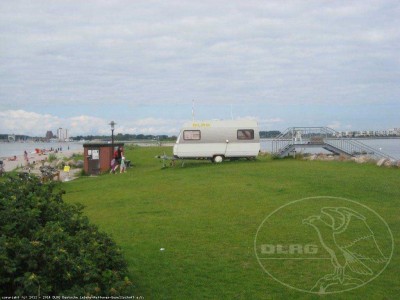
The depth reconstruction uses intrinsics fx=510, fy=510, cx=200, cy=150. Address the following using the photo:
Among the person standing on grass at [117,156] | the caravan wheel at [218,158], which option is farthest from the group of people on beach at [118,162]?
the caravan wheel at [218,158]

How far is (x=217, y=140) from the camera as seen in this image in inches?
1062

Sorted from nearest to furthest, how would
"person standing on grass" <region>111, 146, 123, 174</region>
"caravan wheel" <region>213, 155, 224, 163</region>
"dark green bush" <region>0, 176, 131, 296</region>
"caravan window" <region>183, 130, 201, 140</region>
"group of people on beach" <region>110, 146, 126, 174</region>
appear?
"dark green bush" <region>0, 176, 131, 296</region>
"caravan window" <region>183, 130, 201, 140</region>
"caravan wheel" <region>213, 155, 224, 163</region>
"group of people on beach" <region>110, 146, 126, 174</region>
"person standing on grass" <region>111, 146, 123, 174</region>

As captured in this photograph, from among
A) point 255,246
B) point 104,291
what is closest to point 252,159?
point 255,246

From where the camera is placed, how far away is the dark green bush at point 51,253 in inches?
171

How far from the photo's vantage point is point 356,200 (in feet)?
38.8

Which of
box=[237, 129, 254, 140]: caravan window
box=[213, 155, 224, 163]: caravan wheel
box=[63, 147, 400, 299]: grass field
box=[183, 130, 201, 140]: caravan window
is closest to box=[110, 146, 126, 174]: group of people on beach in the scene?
box=[183, 130, 201, 140]: caravan window

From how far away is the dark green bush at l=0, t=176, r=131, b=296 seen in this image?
4352 millimetres

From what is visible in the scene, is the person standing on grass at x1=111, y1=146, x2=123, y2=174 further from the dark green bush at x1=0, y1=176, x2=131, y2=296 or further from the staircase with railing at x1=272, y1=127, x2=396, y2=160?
the dark green bush at x1=0, y1=176, x2=131, y2=296

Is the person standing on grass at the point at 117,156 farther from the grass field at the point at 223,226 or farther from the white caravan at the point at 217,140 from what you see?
the grass field at the point at 223,226

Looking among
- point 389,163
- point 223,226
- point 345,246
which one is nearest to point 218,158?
point 389,163

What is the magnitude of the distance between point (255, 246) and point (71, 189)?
1275cm

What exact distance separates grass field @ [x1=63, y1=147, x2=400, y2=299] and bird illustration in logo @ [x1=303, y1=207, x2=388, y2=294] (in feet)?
0.48

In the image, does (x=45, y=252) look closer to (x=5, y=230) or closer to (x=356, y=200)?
(x=5, y=230)

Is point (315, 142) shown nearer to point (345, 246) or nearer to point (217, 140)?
point (217, 140)
